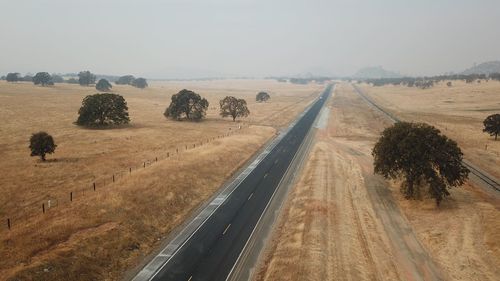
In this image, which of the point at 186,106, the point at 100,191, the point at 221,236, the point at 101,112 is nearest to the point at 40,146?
the point at 100,191

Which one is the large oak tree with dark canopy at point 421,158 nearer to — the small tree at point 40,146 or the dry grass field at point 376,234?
the dry grass field at point 376,234

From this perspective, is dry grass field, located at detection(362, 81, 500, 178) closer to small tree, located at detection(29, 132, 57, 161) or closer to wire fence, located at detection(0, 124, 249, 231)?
wire fence, located at detection(0, 124, 249, 231)

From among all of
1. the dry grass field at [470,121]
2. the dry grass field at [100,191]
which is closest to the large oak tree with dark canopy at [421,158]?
the dry grass field at [470,121]

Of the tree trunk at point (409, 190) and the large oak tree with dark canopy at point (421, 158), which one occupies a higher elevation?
the large oak tree with dark canopy at point (421, 158)

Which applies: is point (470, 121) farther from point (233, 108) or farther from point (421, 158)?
point (421, 158)

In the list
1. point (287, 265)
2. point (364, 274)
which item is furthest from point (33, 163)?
point (364, 274)

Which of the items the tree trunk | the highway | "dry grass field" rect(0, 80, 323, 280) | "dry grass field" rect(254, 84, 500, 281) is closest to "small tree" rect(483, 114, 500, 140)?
"dry grass field" rect(254, 84, 500, 281)
